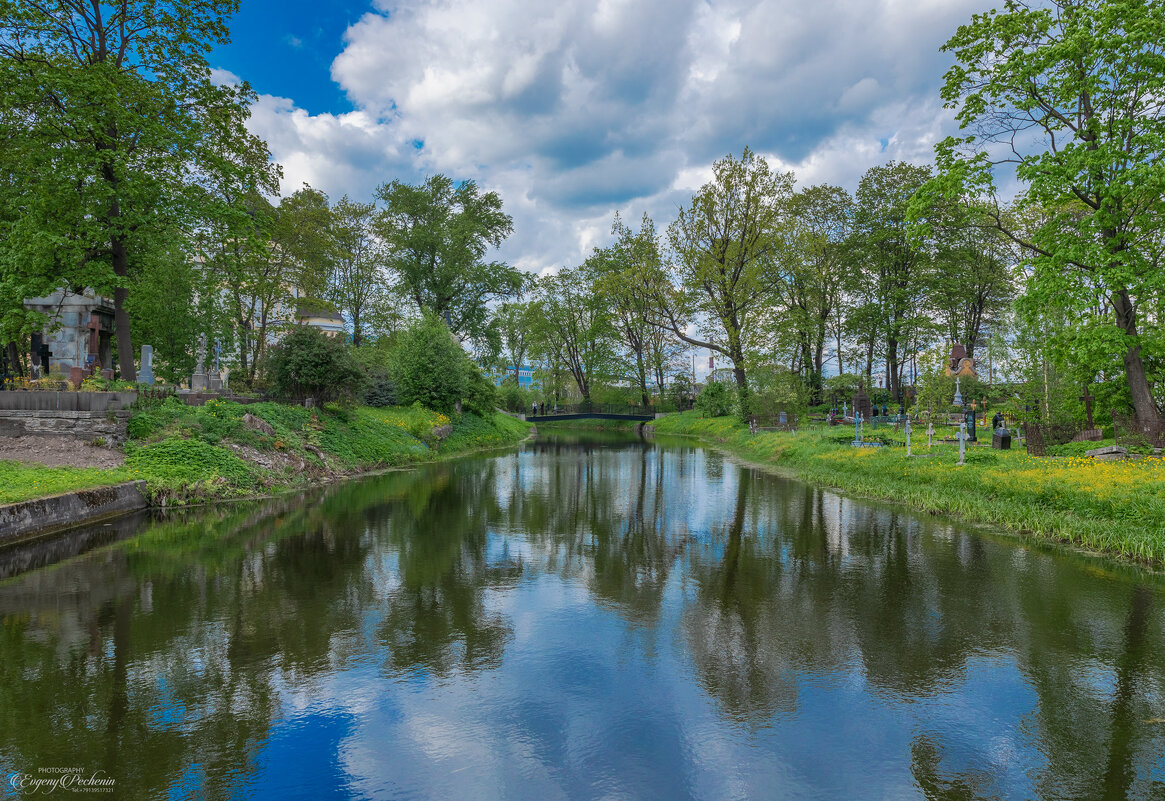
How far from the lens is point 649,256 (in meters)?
36.4

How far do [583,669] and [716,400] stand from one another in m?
41.2

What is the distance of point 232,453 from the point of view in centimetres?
1479

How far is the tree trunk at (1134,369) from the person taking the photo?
14195 mm

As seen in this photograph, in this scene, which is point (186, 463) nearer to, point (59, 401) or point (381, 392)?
point (59, 401)

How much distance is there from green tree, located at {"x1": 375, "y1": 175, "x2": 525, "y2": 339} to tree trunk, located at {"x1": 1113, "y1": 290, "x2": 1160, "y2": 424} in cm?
3470

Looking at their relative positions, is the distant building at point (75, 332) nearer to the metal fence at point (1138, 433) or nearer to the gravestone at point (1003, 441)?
the gravestone at point (1003, 441)

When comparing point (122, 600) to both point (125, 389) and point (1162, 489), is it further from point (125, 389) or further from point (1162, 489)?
point (1162, 489)

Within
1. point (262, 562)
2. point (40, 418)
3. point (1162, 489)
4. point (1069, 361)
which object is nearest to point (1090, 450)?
point (1069, 361)

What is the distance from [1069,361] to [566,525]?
1594 cm

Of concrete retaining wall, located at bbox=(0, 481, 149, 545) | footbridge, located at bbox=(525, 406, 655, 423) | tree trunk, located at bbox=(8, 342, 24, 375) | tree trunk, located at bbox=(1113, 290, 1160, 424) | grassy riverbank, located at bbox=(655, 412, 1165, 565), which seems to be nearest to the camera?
grassy riverbank, located at bbox=(655, 412, 1165, 565)

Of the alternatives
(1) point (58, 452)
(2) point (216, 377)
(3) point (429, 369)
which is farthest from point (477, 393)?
(1) point (58, 452)

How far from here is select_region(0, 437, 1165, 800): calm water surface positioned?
359 cm

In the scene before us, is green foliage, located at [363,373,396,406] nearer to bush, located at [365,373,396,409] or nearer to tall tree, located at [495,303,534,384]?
bush, located at [365,373,396,409]

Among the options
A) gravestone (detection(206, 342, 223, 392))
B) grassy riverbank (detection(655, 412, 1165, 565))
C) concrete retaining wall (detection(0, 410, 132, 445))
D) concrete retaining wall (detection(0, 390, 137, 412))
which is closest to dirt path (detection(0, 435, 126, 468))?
concrete retaining wall (detection(0, 410, 132, 445))
